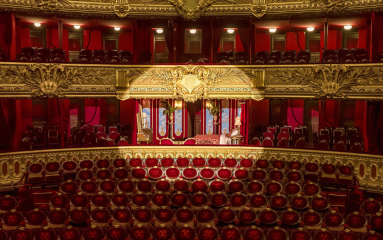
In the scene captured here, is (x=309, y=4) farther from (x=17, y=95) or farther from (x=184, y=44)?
(x=17, y=95)

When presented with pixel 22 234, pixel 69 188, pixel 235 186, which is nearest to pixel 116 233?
pixel 22 234

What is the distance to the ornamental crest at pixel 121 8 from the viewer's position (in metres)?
9.58

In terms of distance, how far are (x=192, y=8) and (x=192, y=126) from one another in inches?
144

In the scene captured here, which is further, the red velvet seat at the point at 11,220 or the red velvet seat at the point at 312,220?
the red velvet seat at the point at 312,220

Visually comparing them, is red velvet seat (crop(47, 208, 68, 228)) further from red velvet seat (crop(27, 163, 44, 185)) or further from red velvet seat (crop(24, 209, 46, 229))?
red velvet seat (crop(27, 163, 44, 185))

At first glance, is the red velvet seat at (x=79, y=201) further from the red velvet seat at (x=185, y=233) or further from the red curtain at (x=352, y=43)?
the red curtain at (x=352, y=43)

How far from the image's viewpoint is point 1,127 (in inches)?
387

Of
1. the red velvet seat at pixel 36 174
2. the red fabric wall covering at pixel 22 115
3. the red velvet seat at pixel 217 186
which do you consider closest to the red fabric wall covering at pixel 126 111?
the red fabric wall covering at pixel 22 115

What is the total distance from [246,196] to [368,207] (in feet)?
6.57

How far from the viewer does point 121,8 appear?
9586 millimetres

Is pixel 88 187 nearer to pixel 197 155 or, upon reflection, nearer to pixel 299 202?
pixel 197 155

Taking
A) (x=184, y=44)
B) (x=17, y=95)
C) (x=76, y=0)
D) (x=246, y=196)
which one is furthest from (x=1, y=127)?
(x=246, y=196)

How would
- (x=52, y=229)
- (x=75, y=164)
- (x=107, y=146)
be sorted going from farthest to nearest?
1. (x=107, y=146)
2. (x=75, y=164)
3. (x=52, y=229)

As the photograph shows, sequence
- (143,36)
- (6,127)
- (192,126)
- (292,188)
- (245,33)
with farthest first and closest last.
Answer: (192,126)
(143,36)
(245,33)
(6,127)
(292,188)
